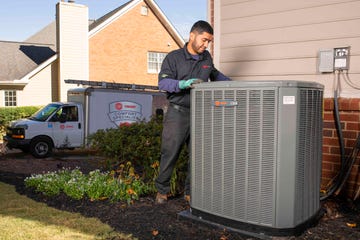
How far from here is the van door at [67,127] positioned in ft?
41.0

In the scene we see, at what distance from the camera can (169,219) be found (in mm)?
4184

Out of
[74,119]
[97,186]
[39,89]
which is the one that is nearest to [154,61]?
[39,89]


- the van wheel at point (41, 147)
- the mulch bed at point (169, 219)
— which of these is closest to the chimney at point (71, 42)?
the van wheel at point (41, 147)

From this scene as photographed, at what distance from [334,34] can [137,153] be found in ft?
9.54

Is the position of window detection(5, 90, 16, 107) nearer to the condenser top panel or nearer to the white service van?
the white service van

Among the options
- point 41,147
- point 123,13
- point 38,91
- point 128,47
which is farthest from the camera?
point 128,47

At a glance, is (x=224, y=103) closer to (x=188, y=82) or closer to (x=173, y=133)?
(x=188, y=82)

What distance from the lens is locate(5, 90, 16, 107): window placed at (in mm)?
22031

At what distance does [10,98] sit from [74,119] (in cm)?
1113

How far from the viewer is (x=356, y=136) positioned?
4723 mm

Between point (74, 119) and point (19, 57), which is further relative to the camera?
point (19, 57)

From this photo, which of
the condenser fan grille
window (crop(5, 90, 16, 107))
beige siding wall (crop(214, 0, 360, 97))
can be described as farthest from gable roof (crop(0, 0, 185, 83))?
the condenser fan grille

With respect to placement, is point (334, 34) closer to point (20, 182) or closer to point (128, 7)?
point (20, 182)

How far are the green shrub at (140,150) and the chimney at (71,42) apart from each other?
1738 centimetres
